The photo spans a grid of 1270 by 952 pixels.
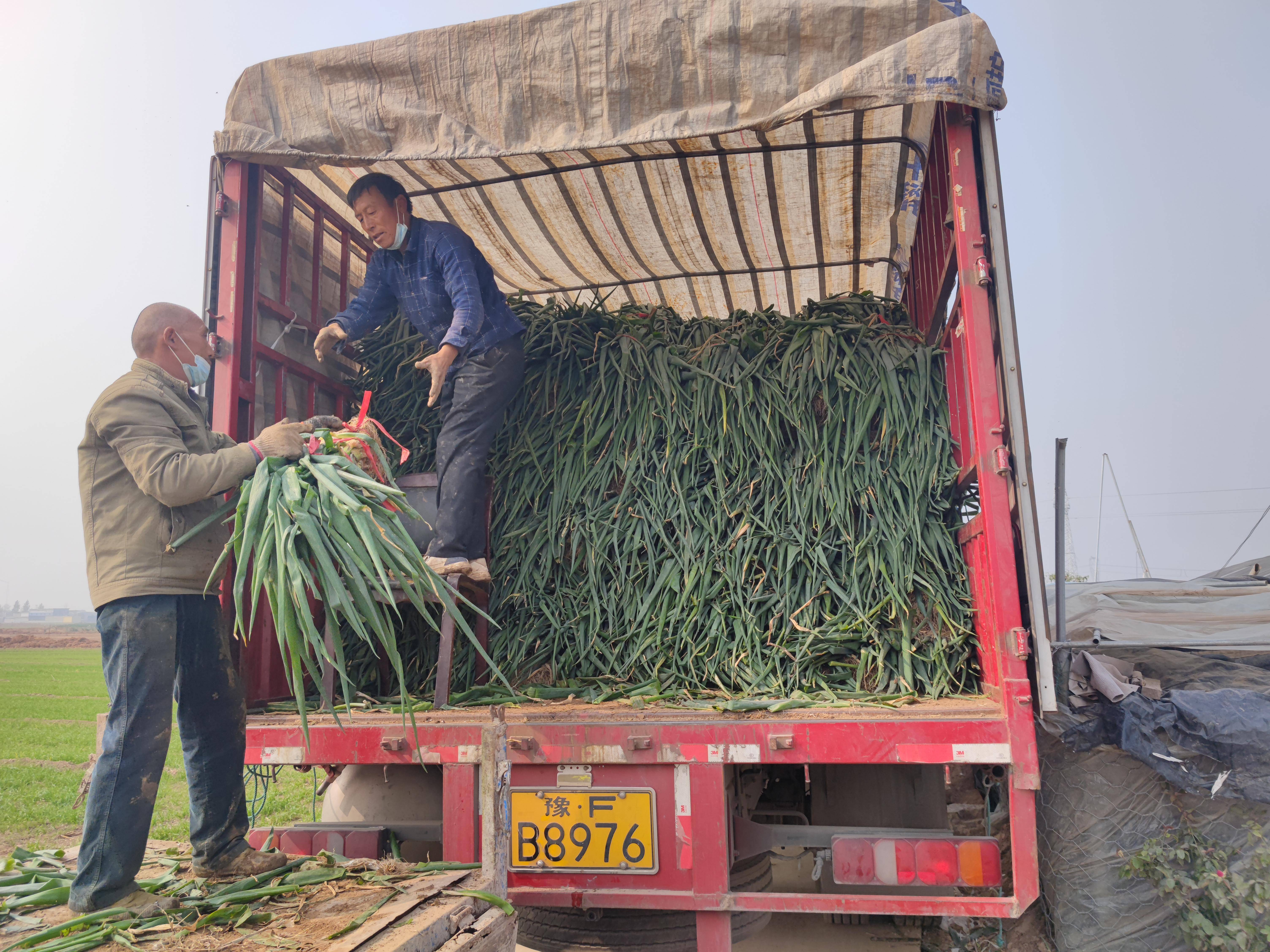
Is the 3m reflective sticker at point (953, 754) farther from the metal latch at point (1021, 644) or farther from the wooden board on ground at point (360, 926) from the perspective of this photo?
the wooden board on ground at point (360, 926)

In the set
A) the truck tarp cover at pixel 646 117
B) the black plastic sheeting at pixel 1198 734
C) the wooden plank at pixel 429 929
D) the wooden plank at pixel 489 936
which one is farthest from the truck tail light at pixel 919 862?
the truck tarp cover at pixel 646 117

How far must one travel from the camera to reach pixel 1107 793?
2.50 meters

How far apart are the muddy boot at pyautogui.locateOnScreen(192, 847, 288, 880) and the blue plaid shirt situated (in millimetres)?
1684

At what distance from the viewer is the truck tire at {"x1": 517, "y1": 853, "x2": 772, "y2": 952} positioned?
2.47 meters

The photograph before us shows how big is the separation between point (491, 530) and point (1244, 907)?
2.63 metres

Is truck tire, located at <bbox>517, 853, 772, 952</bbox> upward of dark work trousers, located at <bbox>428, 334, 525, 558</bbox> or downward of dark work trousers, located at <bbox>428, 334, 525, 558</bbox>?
downward

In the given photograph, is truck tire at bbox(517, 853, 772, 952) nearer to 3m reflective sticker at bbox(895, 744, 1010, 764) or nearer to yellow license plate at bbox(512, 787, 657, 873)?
yellow license plate at bbox(512, 787, 657, 873)

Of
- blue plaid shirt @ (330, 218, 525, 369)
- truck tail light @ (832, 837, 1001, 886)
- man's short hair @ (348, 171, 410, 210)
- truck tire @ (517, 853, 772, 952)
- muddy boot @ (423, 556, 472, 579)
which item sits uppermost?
man's short hair @ (348, 171, 410, 210)

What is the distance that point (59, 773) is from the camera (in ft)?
31.4

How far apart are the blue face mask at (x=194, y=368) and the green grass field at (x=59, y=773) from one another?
2.79 ft

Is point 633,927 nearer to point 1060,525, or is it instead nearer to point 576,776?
point 576,776

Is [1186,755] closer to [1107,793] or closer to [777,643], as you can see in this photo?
[1107,793]

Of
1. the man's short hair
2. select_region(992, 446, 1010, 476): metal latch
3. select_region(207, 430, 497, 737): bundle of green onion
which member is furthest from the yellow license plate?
the man's short hair

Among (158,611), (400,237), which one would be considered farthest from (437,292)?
(158,611)
